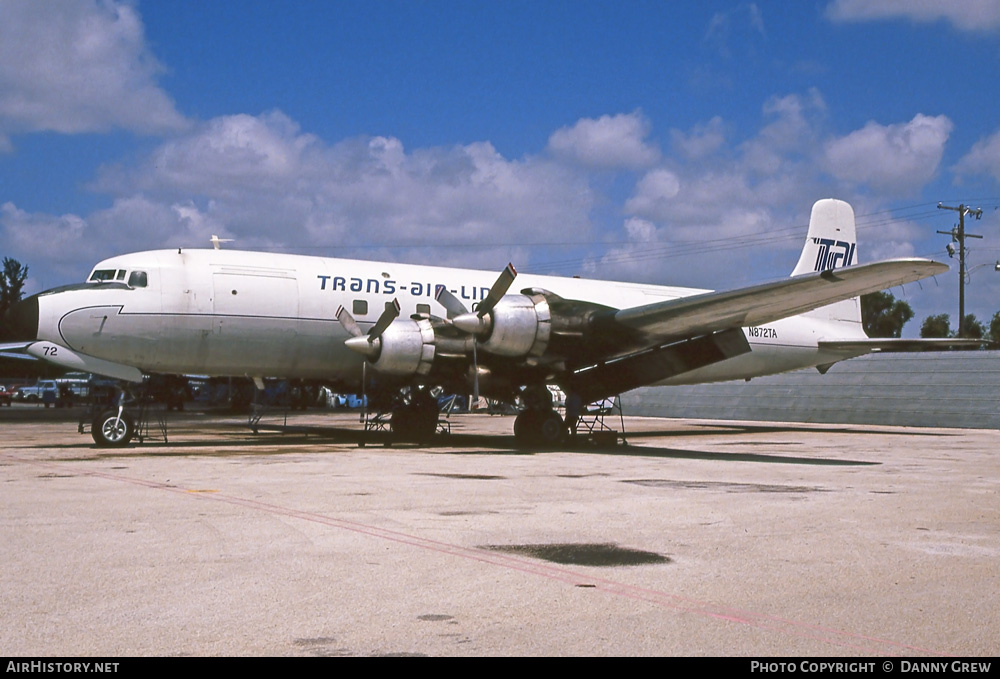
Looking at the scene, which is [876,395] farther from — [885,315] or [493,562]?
[885,315]

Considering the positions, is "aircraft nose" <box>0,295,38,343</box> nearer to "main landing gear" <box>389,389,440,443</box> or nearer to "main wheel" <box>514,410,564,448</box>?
"main landing gear" <box>389,389,440,443</box>

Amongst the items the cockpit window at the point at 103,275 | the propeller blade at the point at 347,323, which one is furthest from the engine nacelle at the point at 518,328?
the cockpit window at the point at 103,275

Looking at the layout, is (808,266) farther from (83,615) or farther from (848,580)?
(83,615)

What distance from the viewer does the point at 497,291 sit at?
59.3 feet

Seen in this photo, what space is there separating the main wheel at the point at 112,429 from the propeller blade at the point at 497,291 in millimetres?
7477

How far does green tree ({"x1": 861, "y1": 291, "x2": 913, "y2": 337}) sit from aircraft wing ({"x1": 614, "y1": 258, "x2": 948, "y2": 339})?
262ft

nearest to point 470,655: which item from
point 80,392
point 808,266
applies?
point 808,266

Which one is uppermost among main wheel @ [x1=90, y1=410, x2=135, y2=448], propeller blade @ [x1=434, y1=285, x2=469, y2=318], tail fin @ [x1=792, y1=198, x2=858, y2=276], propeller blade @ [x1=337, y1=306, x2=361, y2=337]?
tail fin @ [x1=792, y1=198, x2=858, y2=276]

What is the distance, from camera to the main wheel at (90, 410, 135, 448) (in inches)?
709

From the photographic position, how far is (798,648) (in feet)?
14.8

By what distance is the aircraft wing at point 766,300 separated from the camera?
605 inches

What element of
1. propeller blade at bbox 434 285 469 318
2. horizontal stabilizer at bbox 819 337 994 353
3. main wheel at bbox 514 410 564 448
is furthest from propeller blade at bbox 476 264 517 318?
horizontal stabilizer at bbox 819 337 994 353

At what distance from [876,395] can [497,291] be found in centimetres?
2205

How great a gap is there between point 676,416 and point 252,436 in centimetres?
2343
